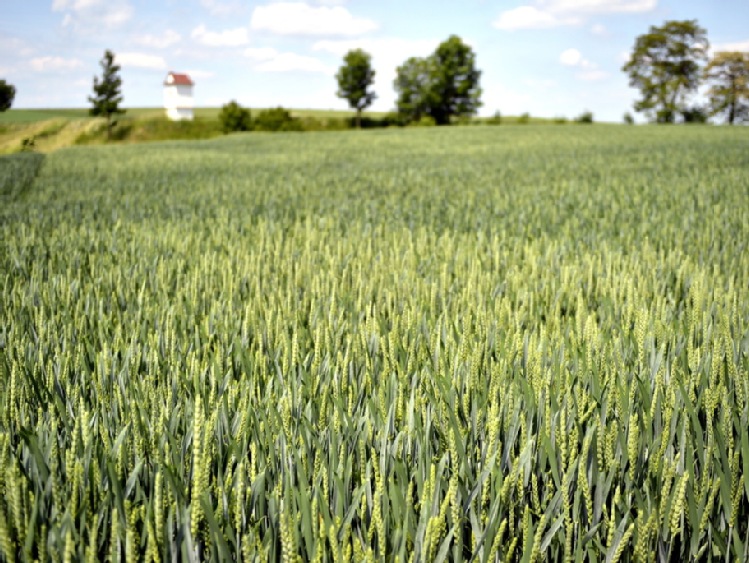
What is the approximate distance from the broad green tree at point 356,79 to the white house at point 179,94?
27.8 m

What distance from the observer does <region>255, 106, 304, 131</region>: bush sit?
2202 inches

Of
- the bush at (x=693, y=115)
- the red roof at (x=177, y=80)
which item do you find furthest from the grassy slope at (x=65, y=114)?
the bush at (x=693, y=115)

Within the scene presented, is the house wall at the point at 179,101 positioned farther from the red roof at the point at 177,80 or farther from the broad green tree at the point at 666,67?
the broad green tree at the point at 666,67

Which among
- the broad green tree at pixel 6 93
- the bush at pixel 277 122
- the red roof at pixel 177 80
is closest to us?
the broad green tree at pixel 6 93

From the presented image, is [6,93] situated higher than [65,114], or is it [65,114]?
[65,114]

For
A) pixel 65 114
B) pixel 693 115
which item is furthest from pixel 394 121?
pixel 65 114

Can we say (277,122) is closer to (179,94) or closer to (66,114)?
(66,114)

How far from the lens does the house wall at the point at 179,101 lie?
8869cm

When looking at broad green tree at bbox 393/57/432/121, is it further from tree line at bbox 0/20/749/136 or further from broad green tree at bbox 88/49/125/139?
broad green tree at bbox 88/49/125/139

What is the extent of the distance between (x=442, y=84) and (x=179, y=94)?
38.1 m

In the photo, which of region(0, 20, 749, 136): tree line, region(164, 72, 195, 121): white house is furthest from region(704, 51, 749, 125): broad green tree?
region(164, 72, 195, 121): white house

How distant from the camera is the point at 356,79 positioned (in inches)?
2785

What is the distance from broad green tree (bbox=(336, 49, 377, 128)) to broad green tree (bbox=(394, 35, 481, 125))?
3.60 m

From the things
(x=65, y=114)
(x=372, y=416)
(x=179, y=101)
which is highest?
(x=179, y=101)
